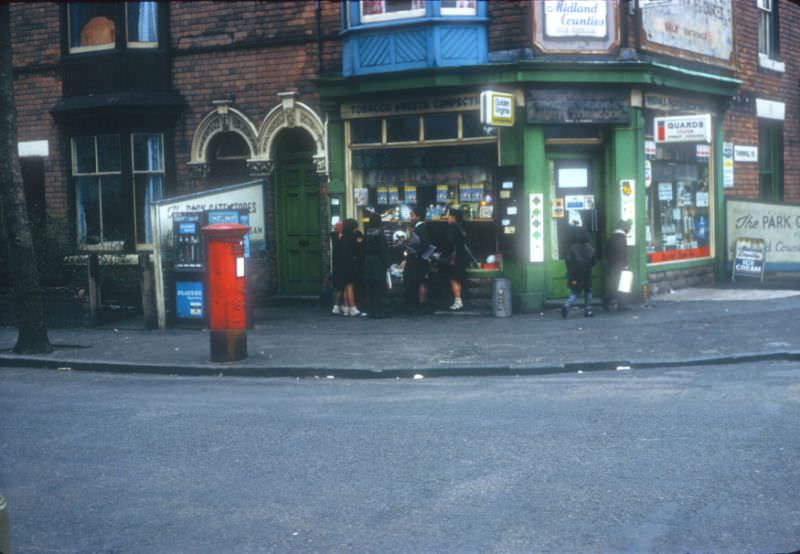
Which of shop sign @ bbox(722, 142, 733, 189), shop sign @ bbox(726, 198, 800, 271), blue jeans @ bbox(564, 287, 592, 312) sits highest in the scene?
shop sign @ bbox(722, 142, 733, 189)

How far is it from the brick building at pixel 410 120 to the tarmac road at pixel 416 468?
23.4 ft

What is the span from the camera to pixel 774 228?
19016 mm

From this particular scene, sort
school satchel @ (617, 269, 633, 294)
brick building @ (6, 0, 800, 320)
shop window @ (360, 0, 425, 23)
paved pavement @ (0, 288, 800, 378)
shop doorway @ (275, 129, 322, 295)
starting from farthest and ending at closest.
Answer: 1. shop doorway @ (275, 129, 322, 295)
2. shop window @ (360, 0, 425, 23)
3. brick building @ (6, 0, 800, 320)
4. school satchel @ (617, 269, 633, 294)
5. paved pavement @ (0, 288, 800, 378)

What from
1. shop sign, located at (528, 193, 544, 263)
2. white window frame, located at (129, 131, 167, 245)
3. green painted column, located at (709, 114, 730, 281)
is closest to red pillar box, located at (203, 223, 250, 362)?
shop sign, located at (528, 193, 544, 263)

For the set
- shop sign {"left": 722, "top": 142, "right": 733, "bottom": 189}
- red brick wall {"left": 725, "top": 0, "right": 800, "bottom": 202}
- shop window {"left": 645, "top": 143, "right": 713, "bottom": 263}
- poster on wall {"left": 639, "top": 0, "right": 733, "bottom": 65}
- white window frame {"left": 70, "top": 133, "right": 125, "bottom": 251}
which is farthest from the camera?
red brick wall {"left": 725, "top": 0, "right": 800, "bottom": 202}

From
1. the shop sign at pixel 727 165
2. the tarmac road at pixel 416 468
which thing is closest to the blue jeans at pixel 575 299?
the tarmac road at pixel 416 468

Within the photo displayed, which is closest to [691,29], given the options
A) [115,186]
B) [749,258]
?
[749,258]

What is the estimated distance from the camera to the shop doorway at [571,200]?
55.9 ft

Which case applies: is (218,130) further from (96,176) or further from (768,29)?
(768,29)

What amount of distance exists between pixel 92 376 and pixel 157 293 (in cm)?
421

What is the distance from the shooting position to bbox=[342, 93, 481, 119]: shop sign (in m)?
16.8

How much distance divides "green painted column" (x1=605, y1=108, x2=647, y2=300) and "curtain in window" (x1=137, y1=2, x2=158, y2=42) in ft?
30.3

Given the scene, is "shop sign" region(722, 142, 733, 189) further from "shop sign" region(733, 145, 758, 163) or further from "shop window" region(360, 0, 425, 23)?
"shop window" region(360, 0, 425, 23)

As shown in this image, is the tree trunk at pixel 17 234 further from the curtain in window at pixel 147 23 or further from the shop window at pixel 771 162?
the shop window at pixel 771 162
